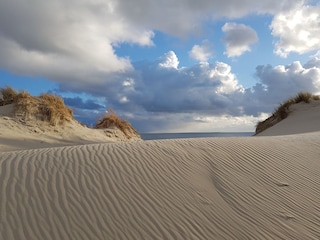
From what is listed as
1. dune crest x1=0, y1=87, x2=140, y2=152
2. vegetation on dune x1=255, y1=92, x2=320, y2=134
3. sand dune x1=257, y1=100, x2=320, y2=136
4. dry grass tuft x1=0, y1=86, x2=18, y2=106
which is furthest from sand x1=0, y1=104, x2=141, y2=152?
vegetation on dune x1=255, y1=92, x2=320, y2=134

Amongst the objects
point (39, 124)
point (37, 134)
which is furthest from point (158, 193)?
point (39, 124)

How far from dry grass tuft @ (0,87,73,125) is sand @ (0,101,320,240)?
303 inches

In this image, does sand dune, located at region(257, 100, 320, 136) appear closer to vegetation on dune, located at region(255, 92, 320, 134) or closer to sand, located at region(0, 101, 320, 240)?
vegetation on dune, located at region(255, 92, 320, 134)

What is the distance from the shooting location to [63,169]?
5.34 meters

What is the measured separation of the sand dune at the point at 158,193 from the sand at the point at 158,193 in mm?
14

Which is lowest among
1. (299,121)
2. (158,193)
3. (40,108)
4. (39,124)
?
(158,193)

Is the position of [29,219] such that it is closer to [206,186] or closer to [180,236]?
[180,236]

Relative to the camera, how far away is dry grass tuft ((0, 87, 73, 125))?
44.5 ft

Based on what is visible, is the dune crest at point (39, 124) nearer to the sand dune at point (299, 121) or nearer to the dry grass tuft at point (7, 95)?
the dry grass tuft at point (7, 95)

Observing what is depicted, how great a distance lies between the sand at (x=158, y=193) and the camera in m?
3.97

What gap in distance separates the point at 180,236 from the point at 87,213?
1.25m

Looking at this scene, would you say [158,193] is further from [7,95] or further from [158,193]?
[7,95]

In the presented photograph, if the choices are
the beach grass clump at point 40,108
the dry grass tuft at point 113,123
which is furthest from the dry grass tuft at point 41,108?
the dry grass tuft at point 113,123

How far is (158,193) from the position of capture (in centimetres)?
476
